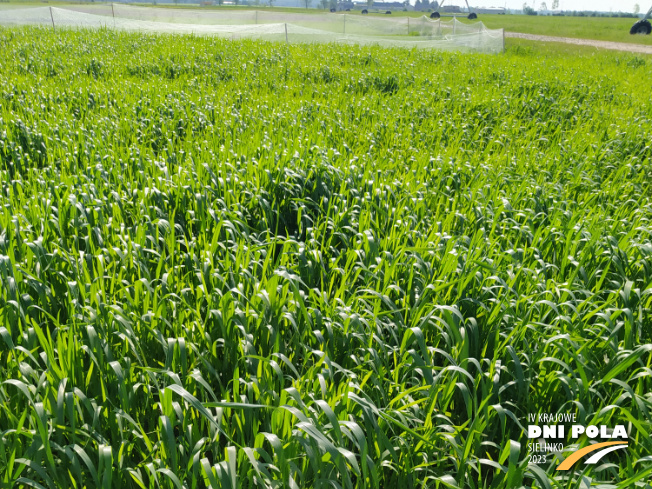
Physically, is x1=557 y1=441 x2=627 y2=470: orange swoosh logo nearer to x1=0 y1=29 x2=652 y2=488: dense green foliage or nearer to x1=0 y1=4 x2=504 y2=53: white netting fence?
x1=0 y1=29 x2=652 y2=488: dense green foliage

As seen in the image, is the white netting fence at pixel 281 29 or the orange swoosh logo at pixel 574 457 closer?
the orange swoosh logo at pixel 574 457

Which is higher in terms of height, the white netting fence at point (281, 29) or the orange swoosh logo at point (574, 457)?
the white netting fence at point (281, 29)

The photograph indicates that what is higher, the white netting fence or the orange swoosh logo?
the white netting fence

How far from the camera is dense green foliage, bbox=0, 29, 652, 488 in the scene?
6.16 feet

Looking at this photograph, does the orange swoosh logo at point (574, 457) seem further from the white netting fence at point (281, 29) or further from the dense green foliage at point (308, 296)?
the white netting fence at point (281, 29)

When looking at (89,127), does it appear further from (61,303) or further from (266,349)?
(266,349)

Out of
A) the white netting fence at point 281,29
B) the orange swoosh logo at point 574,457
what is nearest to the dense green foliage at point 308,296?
the orange swoosh logo at point 574,457

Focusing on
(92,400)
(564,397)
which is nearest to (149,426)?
(92,400)

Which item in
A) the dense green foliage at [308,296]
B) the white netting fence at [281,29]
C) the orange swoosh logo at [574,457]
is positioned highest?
the white netting fence at [281,29]

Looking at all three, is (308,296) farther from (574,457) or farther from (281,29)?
(281,29)

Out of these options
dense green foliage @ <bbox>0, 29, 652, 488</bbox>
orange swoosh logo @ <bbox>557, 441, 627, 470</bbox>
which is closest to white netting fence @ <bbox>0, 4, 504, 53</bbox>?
dense green foliage @ <bbox>0, 29, 652, 488</bbox>

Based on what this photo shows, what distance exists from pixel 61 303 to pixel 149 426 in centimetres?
109

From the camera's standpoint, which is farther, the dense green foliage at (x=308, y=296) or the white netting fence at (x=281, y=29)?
the white netting fence at (x=281, y=29)

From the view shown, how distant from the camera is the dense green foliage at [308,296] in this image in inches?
73.9
